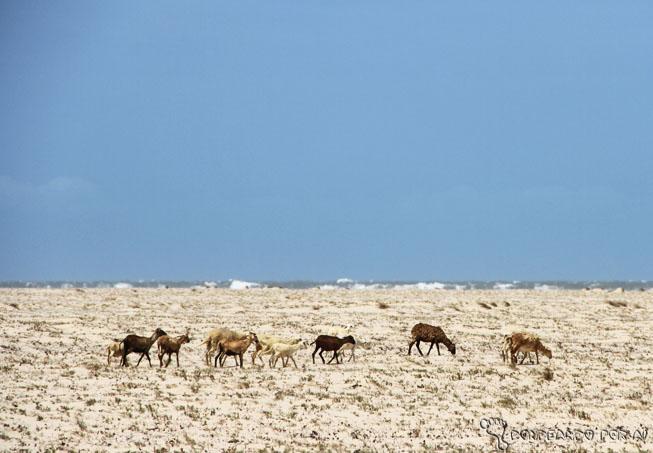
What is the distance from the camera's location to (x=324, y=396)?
16.1m

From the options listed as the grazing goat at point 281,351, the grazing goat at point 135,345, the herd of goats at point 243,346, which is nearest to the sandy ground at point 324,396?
the grazing goat at point 135,345

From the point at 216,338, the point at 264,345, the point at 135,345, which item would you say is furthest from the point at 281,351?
the point at 135,345

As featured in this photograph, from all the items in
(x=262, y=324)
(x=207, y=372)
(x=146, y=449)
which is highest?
(x=262, y=324)

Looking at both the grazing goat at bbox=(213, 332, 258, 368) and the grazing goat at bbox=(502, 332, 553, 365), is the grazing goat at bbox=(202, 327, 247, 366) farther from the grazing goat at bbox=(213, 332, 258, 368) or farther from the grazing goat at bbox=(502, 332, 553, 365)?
the grazing goat at bbox=(502, 332, 553, 365)

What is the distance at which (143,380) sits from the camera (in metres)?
17.5

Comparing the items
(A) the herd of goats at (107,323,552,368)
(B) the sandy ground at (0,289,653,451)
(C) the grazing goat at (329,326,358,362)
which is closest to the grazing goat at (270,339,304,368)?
(A) the herd of goats at (107,323,552,368)

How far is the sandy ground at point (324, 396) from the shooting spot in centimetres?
1300

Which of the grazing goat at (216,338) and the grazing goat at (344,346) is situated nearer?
the grazing goat at (216,338)

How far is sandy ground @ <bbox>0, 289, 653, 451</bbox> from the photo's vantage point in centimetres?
1300

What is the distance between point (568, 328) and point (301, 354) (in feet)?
42.4

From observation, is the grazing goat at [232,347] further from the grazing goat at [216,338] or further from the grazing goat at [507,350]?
the grazing goat at [507,350]

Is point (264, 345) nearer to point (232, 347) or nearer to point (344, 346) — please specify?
point (232, 347)

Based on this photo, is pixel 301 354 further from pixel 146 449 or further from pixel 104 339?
pixel 146 449

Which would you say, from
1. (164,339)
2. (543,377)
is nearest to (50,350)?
(164,339)
